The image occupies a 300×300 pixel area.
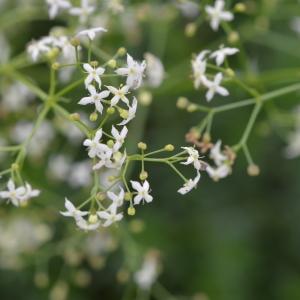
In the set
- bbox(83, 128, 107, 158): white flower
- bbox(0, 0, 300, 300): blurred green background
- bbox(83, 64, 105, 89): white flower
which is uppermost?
bbox(83, 64, 105, 89): white flower

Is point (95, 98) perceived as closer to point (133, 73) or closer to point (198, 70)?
point (133, 73)

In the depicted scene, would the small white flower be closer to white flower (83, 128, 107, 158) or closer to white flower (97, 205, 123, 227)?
white flower (83, 128, 107, 158)

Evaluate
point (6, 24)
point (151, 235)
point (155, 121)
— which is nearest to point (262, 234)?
point (151, 235)

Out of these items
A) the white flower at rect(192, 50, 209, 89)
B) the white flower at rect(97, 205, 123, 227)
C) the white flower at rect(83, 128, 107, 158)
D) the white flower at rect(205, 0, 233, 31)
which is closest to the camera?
the white flower at rect(83, 128, 107, 158)

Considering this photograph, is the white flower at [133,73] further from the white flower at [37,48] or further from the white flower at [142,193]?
the white flower at [37,48]

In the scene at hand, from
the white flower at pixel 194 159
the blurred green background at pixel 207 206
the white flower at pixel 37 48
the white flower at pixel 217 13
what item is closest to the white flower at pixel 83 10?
the white flower at pixel 37 48

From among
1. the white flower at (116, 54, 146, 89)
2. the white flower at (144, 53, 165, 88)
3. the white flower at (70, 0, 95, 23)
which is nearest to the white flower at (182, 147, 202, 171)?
the white flower at (116, 54, 146, 89)

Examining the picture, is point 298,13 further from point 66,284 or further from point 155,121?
point 66,284

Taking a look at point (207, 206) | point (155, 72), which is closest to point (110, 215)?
point (155, 72)

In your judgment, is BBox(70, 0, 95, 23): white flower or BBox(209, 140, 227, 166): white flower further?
BBox(70, 0, 95, 23): white flower
